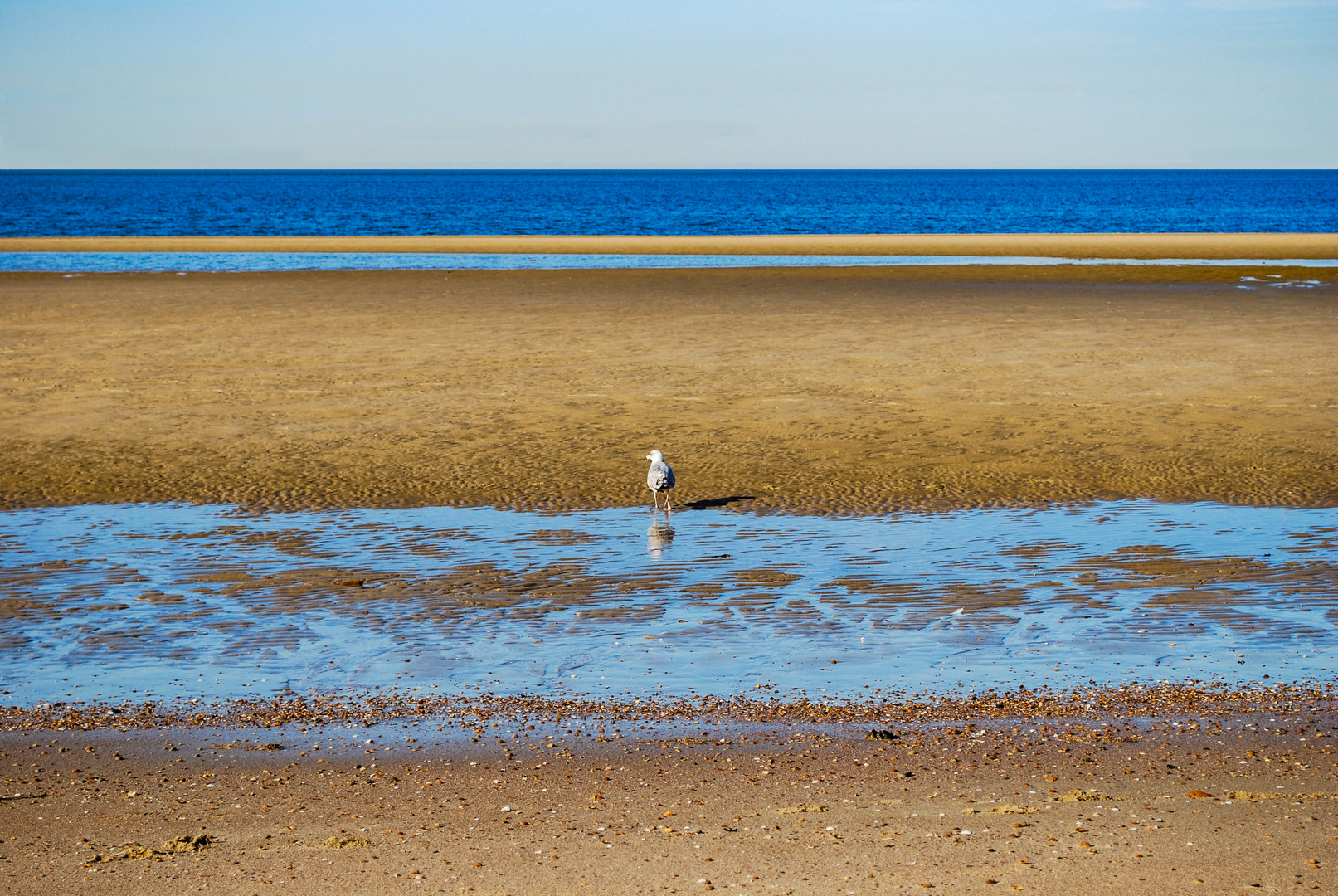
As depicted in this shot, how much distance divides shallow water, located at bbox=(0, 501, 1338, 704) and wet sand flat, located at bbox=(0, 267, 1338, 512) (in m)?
0.96

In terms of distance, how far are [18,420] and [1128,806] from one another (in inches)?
541

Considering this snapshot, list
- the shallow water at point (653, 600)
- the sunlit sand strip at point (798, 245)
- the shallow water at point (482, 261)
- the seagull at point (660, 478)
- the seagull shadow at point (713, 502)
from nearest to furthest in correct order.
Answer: the shallow water at point (653, 600) < the seagull at point (660, 478) < the seagull shadow at point (713, 502) < the shallow water at point (482, 261) < the sunlit sand strip at point (798, 245)

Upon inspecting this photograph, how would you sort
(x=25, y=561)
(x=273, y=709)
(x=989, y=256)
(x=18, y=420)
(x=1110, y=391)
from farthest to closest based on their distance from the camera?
1. (x=989, y=256)
2. (x=1110, y=391)
3. (x=18, y=420)
4. (x=25, y=561)
5. (x=273, y=709)

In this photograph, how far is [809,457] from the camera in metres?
13.6

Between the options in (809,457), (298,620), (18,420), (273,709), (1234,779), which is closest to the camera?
(1234,779)

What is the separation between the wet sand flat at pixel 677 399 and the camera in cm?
1259

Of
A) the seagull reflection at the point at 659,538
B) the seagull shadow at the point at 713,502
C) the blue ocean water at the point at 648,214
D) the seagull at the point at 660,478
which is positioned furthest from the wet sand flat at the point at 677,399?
the blue ocean water at the point at 648,214

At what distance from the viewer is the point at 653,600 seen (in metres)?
9.11

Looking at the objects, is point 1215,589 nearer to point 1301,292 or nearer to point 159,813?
point 159,813

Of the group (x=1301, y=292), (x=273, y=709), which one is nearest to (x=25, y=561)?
(x=273, y=709)

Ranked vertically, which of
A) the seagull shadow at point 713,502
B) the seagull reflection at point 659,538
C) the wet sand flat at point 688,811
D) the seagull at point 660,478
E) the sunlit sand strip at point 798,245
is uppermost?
the sunlit sand strip at point 798,245

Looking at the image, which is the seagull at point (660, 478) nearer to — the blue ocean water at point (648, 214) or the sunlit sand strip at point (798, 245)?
the sunlit sand strip at point (798, 245)

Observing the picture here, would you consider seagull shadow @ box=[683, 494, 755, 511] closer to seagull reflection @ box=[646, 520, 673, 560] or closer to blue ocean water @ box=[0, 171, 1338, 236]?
seagull reflection @ box=[646, 520, 673, 560]

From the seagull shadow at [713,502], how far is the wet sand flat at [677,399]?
4 centimetres
